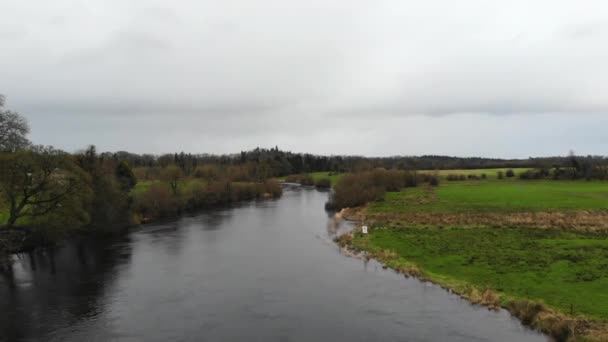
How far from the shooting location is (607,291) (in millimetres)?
21812

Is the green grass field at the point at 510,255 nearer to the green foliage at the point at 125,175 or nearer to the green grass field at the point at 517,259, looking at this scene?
the green grass field at the point at 517,259

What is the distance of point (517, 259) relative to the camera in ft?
97.5

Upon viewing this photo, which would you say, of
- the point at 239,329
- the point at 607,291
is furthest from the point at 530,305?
the point at 239,329

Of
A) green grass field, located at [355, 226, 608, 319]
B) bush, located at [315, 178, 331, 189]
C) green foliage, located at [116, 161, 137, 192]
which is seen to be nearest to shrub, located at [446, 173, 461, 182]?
bush, located at [315, 178, 331, 189]

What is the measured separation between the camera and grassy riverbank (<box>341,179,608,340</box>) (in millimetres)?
20594

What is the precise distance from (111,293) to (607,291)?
2863 centimetres

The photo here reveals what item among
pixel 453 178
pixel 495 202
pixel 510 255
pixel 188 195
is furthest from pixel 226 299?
pixel 453 178

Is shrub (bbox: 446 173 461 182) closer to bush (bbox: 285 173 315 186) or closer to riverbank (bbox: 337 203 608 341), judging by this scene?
bush (bbox: 285 173 315 186)

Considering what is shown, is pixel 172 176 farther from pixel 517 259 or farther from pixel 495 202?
pixel 517 259

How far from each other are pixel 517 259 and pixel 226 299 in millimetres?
20345

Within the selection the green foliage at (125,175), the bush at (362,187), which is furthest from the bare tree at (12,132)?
the bush at (362,187)

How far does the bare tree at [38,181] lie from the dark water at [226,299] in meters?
4.81

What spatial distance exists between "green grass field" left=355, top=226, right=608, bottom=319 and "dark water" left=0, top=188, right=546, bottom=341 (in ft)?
9.50

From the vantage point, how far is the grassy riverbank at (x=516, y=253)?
20.6 m
